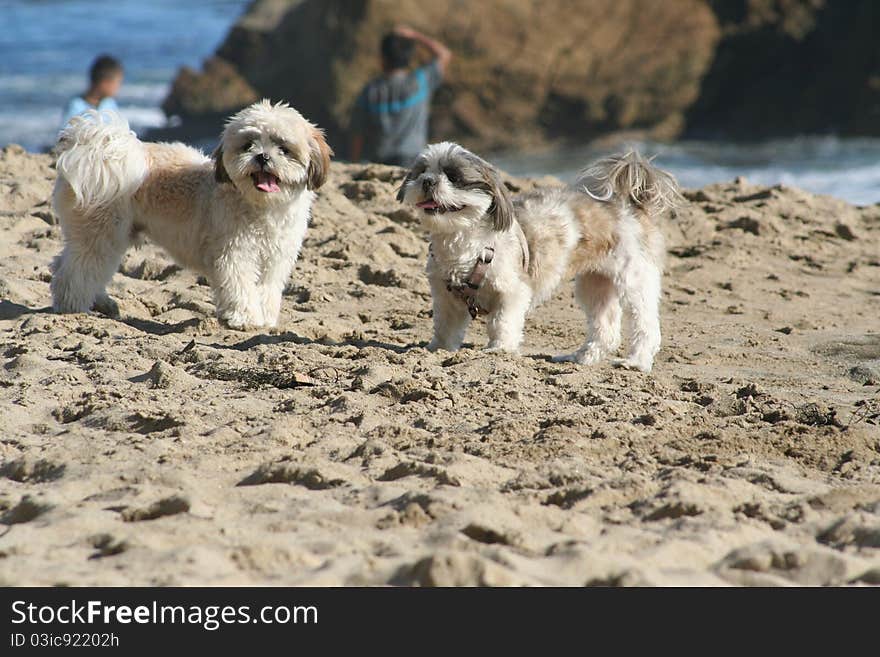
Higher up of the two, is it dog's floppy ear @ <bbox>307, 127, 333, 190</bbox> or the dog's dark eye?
dog's floppy ear @ <bbox>307, 127, 333, 190</bbox>

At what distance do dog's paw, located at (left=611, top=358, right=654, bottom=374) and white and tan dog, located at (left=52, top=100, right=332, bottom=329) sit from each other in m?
2.00

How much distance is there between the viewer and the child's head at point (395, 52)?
37.0ft

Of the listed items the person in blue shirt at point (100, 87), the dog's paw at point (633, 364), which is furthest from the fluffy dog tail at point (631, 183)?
the person in blue shirt at point (100, 87)

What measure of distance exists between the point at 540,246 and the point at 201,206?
6.85 ft

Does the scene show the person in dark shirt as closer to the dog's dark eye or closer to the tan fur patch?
the tan fur patch

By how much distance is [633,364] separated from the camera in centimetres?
644

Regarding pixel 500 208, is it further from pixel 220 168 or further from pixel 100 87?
pixel 100 87

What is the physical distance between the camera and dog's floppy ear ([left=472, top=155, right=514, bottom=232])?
5953 millimetres

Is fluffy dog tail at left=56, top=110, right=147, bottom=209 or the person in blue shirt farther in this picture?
the person in blue shirt

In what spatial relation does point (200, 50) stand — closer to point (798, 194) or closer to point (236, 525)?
point (798, 194)

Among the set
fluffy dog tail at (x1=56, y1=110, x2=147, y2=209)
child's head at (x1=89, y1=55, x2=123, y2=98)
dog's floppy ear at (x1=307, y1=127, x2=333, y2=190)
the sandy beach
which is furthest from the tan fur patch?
child's head at (x1=89, y1=55, x2=123, y2=98)

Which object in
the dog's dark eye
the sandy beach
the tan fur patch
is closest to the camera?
the sandy beach

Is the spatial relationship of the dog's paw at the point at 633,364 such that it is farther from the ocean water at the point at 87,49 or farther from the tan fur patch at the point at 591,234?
the ocean water at the point at 87,49
